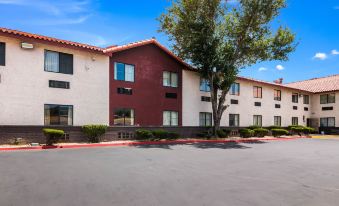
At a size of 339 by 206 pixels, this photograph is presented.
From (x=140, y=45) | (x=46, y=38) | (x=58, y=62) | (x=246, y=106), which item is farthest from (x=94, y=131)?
(x=246, y=106)

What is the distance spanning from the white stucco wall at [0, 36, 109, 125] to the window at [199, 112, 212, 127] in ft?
33.0

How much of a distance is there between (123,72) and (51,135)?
7.78 meters

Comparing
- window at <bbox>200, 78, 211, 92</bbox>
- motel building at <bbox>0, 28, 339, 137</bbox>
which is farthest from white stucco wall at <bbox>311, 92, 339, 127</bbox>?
window at <bbox>200, 78, 211, 92</bbox>

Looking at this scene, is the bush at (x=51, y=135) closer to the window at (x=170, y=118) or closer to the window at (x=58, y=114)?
the window at (x=58, y=114)

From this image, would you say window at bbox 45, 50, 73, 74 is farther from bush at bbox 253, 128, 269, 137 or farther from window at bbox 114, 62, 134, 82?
bush at bbox 253, 128, 269, 137

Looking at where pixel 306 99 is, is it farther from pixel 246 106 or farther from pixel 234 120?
pixel 234 120

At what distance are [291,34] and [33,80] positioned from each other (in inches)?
844

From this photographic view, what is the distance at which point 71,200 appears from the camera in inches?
228

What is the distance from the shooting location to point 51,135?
16016 mm

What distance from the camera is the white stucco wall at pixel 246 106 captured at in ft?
84.8

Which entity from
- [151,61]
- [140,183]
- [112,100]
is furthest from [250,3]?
[140,183]

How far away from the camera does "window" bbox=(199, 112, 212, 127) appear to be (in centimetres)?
2683

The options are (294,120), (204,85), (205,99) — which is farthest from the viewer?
(294,120)

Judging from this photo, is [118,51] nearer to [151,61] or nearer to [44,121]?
[151,61]
